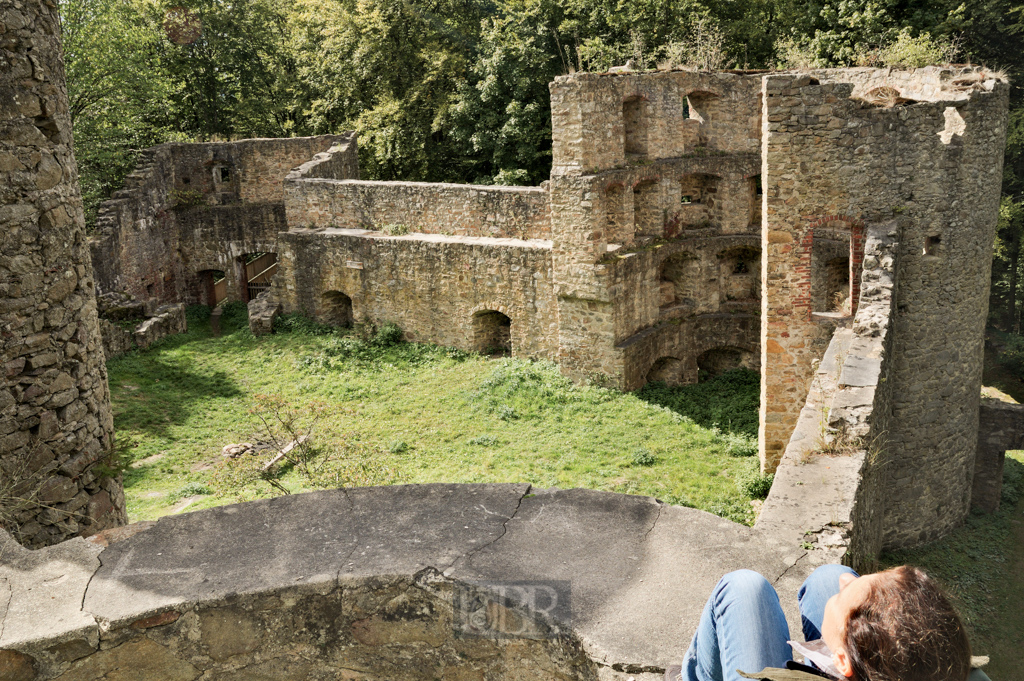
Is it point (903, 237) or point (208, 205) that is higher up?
point (208, 205)

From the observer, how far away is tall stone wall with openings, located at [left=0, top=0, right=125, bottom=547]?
5238 mm

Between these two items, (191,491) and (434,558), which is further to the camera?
(191,491)

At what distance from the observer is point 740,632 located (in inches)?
102

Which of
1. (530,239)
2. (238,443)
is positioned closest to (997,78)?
(530,239)

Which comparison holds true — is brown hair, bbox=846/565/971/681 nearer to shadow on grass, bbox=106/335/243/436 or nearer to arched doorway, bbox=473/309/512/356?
shadow on grass, bbox=106/335/243/436

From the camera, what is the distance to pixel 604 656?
316cm

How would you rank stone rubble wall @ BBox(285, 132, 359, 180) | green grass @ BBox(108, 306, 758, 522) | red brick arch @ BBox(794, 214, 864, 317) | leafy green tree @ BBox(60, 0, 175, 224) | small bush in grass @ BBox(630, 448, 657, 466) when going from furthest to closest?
stone rubble wall @ BBox(285, 132, 359, 180)
leafy green tree @ BBox(60, 0, 175, 224)
small bush in grass @ BBox(630, 448, 657, 466)
green grass @ BBox(108, 306, 758, 522)
red brick arch @ BBox(794, 214, 864, 317)

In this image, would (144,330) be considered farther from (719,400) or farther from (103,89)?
(719,400)

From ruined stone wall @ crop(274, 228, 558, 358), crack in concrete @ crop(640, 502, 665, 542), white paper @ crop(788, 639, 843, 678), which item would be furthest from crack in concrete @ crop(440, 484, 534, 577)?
ruined stone wall @ crop(274, 228, 558, 358)

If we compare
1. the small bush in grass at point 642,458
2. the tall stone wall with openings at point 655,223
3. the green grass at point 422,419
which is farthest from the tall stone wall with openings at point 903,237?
the tall stone wall with openings at point 655,223

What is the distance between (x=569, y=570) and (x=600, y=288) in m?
11.0

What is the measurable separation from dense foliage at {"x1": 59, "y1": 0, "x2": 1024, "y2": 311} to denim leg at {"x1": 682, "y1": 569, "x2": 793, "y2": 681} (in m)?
15.7

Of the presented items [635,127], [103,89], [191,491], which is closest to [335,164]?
[103,89]

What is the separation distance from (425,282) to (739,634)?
14.0m
